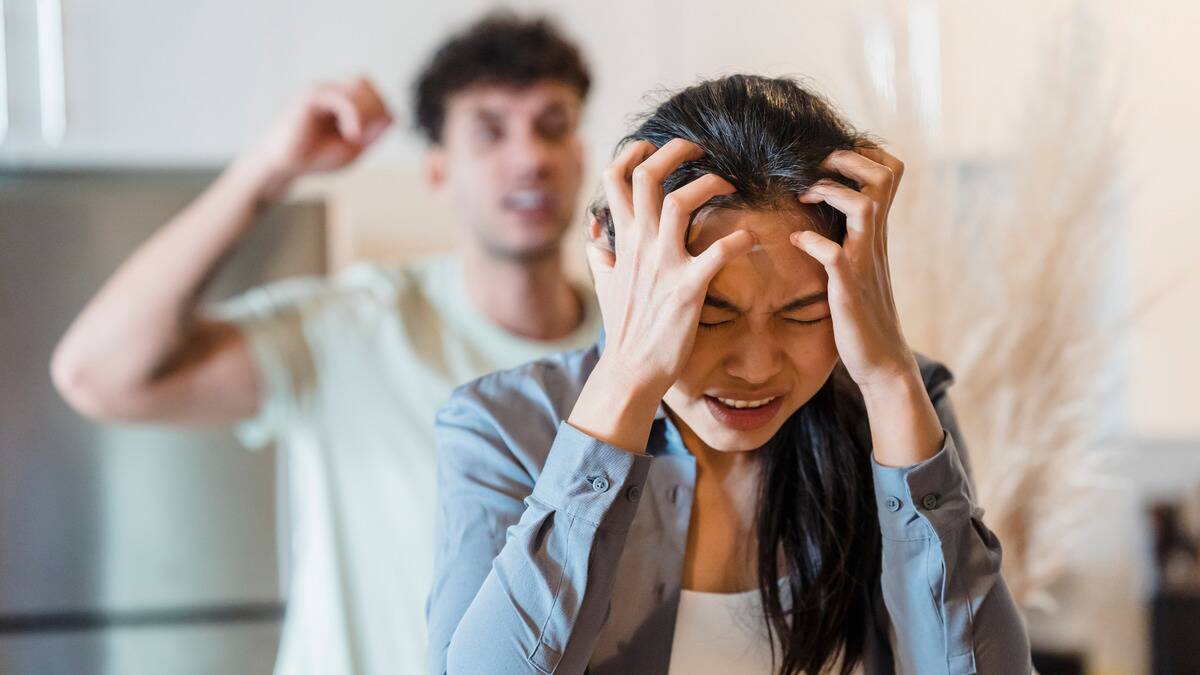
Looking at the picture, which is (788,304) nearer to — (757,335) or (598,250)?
(757,335)

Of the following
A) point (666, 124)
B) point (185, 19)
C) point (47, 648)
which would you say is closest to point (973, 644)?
point (666, 124)

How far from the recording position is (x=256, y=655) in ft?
7.30

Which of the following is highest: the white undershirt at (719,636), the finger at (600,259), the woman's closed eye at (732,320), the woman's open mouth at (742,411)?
the finger at (600,259)

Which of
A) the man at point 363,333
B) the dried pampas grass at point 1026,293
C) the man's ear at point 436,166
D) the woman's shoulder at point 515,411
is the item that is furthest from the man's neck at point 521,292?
the woman's shoulder at point 515,411

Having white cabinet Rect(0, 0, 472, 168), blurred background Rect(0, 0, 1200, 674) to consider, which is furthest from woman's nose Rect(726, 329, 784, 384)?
white cabinet Rect(0, 0, 472, 168)

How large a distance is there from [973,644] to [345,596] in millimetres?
1068

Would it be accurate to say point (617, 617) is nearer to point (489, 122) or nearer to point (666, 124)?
point (666, 124)

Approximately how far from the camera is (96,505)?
86.2 inches

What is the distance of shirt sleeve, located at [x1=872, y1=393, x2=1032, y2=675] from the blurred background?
2.58ft

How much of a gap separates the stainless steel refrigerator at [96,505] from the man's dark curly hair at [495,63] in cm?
60

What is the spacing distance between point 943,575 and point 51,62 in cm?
211

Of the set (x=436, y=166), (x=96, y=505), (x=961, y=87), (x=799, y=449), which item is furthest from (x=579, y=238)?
(x=799, y=449)

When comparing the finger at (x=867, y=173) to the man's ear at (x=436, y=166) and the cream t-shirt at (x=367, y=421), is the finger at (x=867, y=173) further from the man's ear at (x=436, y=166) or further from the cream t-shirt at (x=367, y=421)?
the man's ear at (x=436, y=166)

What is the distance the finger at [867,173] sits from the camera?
0.81 metres
